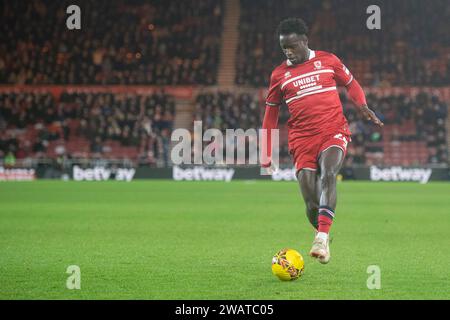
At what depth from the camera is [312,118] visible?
8828mm

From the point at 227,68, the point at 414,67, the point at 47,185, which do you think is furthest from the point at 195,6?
the point at 47,185

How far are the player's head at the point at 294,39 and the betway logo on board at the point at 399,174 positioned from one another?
24402 millimetres

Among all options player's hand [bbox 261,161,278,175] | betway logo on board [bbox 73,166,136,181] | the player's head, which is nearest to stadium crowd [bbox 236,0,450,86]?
betway logo on board [bbox 73,166,136,181]

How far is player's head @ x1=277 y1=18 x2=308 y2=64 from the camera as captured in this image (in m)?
8.73

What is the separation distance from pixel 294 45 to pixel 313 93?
55cm

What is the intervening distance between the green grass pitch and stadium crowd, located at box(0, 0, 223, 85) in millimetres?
17823

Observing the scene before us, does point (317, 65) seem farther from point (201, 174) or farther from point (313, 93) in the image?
point (201, 174)

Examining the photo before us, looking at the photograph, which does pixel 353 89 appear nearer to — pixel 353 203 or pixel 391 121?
pixel 353 203

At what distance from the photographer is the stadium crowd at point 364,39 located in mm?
38531

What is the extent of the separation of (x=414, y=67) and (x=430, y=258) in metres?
30.2
